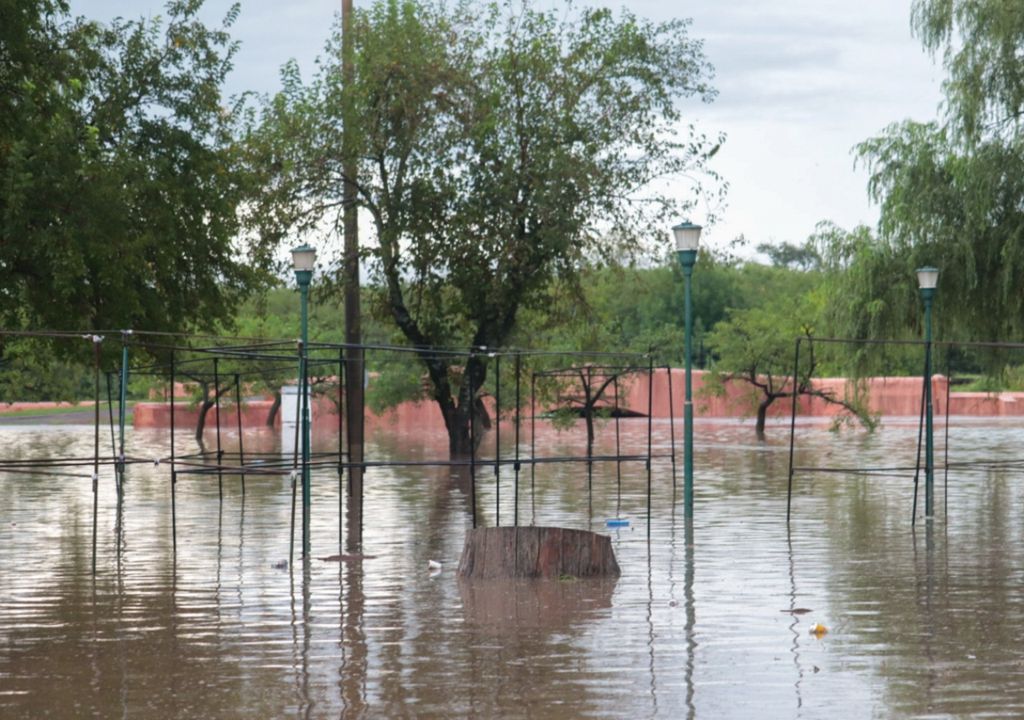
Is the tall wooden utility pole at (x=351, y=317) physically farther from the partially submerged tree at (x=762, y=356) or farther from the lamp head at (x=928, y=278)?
the partially submerged tree at (x=762, y=356)

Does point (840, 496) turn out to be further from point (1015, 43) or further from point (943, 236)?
point (1015, 43)

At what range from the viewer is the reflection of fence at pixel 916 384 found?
22.9 metres

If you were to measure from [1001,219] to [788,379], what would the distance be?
27.9m

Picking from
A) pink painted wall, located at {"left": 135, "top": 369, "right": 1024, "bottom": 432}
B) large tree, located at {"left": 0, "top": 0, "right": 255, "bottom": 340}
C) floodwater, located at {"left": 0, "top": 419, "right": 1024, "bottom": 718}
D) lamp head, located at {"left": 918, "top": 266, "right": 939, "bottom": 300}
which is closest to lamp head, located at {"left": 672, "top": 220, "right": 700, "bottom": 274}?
floodwater, located at {"left": 0, "top": 419, "right": 1024, "bottom": 718}

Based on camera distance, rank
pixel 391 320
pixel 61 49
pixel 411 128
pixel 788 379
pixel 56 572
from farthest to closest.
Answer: pixel 788 379 < pixel 391 320 < pixel 411 128 < pixel 61 49 < pixel 56 572

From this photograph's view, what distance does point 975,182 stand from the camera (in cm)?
2886

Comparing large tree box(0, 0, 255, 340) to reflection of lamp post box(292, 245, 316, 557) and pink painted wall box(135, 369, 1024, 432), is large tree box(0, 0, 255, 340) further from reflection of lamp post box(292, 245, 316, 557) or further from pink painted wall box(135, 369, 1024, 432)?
pink painted wall box(135, 369, 1024, 432)

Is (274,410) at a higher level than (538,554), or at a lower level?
lower

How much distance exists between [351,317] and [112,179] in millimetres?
4669

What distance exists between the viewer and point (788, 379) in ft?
186

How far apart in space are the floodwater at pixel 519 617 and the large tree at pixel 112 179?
12.4 feet

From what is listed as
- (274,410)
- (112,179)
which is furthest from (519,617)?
(274,410)

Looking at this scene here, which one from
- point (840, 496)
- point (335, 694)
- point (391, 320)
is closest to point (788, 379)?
point (391, 320)

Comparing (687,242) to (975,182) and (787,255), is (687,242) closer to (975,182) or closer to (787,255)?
(975,182)
